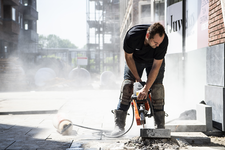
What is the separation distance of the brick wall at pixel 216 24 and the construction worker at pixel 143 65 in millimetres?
1508

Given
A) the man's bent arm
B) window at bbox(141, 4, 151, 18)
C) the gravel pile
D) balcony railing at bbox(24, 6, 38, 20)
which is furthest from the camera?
balcony railing at bbox(24, 6, 38, 20)

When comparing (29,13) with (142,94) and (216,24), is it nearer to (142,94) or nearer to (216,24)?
(216,24)

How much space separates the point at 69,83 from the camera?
55.9ft

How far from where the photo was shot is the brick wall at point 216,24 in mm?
4098

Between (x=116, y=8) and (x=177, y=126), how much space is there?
29415mm

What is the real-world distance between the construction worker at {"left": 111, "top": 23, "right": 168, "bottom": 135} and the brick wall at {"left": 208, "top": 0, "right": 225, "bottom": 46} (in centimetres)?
151

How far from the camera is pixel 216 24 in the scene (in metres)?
4.33

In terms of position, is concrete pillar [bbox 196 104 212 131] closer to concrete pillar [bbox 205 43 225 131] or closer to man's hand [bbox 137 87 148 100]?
concrete pillar [bbox 205 43 225 131]

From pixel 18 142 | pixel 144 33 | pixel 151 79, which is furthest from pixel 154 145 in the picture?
pixel 18 142

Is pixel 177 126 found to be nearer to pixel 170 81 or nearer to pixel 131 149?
pixel 131 149

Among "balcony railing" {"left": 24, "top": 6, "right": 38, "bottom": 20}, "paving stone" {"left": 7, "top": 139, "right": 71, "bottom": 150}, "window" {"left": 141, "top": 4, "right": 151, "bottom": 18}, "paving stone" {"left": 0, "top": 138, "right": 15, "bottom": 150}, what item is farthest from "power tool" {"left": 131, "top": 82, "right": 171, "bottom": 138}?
"balcony railing" {"left": 24, "top": 6, "right": 38, "bottom": 20}

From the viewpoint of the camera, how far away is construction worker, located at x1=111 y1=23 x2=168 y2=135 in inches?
125

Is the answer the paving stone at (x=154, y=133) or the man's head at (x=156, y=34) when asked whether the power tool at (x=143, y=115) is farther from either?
the man's head at (x=156, y=34)

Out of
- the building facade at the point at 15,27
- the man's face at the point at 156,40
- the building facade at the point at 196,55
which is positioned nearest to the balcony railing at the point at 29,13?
the building facade at the point at 15,27
